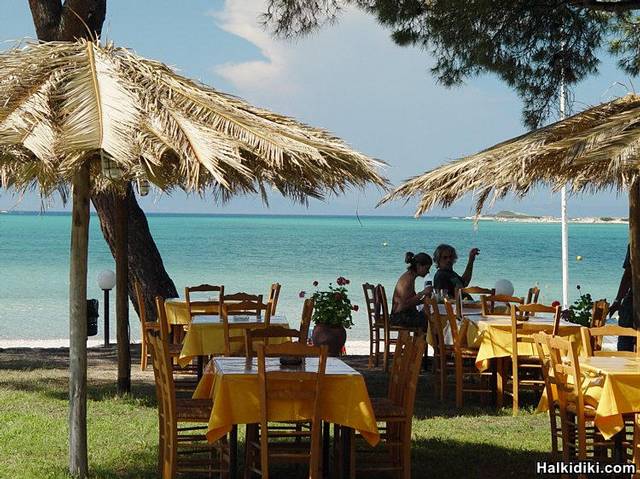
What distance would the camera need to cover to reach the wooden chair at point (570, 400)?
18.4ft

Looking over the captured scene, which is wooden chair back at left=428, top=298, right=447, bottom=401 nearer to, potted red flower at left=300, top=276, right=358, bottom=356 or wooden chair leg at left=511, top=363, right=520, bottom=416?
wooden chair leg at left=511, top=363, right=520, bottom=416

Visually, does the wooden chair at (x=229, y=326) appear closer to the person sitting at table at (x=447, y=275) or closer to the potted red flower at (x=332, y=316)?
the potted red flower at (x=332, y=316)

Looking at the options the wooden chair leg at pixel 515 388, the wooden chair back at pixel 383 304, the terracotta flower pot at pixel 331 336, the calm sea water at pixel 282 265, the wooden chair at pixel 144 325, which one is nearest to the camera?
the wooden chair leg at pixel 515 388

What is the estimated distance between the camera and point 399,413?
19.5 ft

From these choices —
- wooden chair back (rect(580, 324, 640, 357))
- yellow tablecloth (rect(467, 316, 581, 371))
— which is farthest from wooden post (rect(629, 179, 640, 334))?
wooden chair back (rect(580, 324, 640, 357))

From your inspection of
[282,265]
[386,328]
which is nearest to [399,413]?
[386,328]

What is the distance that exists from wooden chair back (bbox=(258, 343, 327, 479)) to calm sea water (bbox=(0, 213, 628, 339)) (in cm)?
1289

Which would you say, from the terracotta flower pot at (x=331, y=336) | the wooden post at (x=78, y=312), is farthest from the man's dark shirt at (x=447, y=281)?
the wooden post at (x=78, y=312)

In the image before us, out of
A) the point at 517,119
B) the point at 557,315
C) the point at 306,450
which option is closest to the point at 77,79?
the point at 306,450

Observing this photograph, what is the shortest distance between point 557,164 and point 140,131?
303cm

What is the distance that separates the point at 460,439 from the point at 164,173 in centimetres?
324

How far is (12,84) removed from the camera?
5375 millimetres

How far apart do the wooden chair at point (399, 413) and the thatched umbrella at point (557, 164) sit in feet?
4.54

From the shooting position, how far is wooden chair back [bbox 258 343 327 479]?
211 inches
